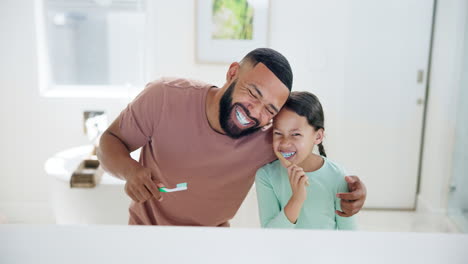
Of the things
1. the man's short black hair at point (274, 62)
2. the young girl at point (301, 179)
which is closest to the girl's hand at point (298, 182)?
the young girl at point (301, 179)

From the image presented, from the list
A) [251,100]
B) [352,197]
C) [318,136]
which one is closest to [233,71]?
[251,100]

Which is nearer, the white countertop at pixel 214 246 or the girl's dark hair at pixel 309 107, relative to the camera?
the white countertop at pixel 214 246

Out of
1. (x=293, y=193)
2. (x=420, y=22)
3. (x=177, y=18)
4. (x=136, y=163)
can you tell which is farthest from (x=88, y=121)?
(x=420, y=22)

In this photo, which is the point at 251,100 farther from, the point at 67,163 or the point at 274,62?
the point at 67,163

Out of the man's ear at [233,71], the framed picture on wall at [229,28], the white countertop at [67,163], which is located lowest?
the white countertop at [67,163]

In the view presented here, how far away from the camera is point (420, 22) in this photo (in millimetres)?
604

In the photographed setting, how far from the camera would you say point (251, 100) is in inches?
23.1

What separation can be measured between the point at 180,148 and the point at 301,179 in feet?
0.63

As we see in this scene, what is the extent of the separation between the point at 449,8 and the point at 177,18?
41 cm

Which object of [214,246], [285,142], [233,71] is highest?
[233,71]

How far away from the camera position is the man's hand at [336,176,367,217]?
2.02 ft

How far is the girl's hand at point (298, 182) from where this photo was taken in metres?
0.60

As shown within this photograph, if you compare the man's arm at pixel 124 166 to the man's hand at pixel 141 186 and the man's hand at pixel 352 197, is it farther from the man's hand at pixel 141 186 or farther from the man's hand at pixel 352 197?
the man's hand at pixel 352 197

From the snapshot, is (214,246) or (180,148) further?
(180,148)
